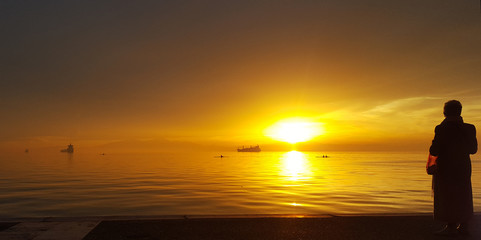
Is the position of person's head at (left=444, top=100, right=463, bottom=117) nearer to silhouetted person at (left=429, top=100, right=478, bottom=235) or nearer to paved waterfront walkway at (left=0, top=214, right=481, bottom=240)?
silhouetted person at (left=429, top=100, right=478, bottom=235)

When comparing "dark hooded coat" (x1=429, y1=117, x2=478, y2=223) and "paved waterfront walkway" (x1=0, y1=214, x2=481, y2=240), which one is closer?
"paved waterfront walkway" (x1=0, y1=214, x2=481, y2=240)

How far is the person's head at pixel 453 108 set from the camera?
6.66 m

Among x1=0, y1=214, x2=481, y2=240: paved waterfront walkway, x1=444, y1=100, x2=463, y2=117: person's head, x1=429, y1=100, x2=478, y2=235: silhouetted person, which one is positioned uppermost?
x1=444, y1=100, x2=463, y2=117: person's head

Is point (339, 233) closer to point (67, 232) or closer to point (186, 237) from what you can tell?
point (186, 237)

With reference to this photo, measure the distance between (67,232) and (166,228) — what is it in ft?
5.51

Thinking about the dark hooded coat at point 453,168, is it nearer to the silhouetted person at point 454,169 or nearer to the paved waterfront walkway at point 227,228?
the silhouetted person at point 454,169

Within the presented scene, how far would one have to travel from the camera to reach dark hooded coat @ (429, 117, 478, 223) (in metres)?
6.40

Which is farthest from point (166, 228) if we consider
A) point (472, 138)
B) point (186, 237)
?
point (472, 138)

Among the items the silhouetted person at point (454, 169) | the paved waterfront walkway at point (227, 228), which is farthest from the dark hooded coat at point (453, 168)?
the paved waterfront walkway at point (227, 228)

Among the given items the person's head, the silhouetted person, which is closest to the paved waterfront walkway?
the silhouetted person

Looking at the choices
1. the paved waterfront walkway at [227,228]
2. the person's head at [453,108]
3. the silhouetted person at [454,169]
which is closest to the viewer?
the paved waterfront walkway at [227,228]

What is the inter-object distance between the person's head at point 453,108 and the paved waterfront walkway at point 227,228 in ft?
7.30

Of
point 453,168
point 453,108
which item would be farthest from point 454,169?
point 453,108

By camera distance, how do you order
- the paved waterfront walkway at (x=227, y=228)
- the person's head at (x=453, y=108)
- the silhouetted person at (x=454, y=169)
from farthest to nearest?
the person's head at (x=453, y=108) → the silhouetted person at (x=454, y=169) → the paved waterfront walkway at (x=227, y=228)
